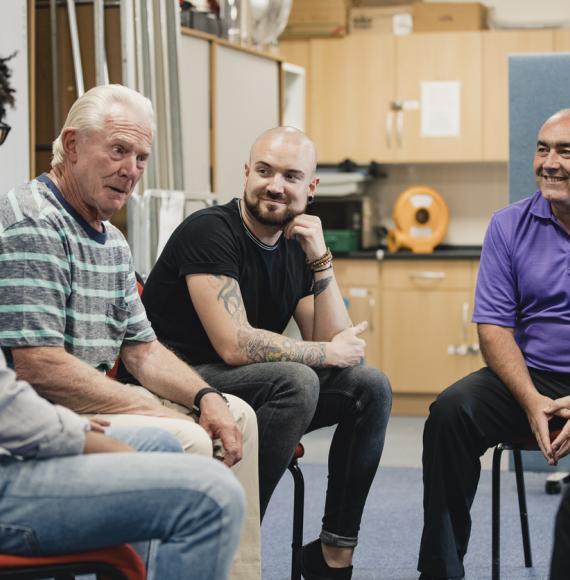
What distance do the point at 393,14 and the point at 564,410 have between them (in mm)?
4073

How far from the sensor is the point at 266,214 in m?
2.50

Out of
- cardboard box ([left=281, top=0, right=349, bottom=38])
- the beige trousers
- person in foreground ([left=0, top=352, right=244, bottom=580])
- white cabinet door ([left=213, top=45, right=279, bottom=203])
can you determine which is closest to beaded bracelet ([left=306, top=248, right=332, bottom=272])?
the beige trousers

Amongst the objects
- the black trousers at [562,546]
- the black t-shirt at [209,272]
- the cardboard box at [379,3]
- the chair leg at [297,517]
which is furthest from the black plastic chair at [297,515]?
the cardboard box at [379,3]

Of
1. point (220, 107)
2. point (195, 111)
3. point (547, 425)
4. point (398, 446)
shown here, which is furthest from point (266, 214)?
point (398, 446)

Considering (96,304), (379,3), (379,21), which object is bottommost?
(96,304)

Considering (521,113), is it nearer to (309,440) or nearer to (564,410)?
(564,410)

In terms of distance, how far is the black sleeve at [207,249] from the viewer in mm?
2375

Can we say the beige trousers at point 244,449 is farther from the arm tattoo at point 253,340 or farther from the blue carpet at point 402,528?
the blue carpet at point 402,528

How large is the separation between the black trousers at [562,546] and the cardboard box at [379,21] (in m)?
4.71

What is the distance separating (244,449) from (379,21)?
437 centimetres

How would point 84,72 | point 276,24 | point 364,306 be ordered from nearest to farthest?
point 84,72, point 276,24, point 364,306

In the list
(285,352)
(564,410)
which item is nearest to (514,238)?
(564,410)

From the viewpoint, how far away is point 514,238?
2656 millimetres

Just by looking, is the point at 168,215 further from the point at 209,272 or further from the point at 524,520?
the point at 524,520
